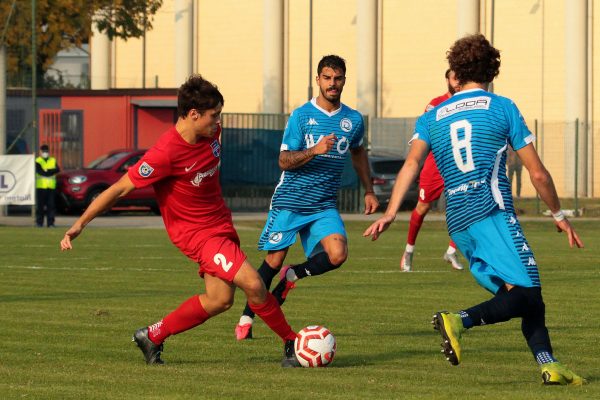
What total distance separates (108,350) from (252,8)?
161ft

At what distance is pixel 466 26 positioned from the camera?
50.8 metres

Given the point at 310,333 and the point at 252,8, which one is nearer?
the point at 310,333

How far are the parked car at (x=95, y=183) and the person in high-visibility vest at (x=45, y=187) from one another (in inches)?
167

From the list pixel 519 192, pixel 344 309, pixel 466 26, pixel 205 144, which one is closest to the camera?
pixel 205 144

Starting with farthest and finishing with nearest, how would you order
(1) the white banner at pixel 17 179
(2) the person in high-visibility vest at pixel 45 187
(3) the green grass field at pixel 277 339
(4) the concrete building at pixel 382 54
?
(4) the concrete building at pixel 382 54 < (1) the white banner at pixel 17 179 < (2) the person in high-visibility vest at pixel 45 187 < (3) the green grass field at pixel 277 339

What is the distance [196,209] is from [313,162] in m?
2.39

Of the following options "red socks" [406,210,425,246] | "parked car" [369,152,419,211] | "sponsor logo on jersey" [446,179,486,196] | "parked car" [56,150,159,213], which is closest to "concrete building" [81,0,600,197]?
"parked car" [369,152,419,211]

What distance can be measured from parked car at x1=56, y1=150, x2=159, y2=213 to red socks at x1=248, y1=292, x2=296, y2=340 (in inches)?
1085

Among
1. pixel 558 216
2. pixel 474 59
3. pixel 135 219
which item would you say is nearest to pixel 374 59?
pixel 135 219

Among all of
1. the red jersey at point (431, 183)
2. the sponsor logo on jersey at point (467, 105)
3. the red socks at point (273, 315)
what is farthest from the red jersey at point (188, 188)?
the red jersey at point (431, 183)

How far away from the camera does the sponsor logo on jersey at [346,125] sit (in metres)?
12.0

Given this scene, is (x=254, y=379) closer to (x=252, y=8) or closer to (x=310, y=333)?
(x=310, y=333)

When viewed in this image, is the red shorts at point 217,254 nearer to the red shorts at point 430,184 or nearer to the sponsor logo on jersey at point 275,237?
the sponsor logo on jersey at point 275,237

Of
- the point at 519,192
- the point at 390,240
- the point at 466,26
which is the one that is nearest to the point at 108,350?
the point at 390,240
